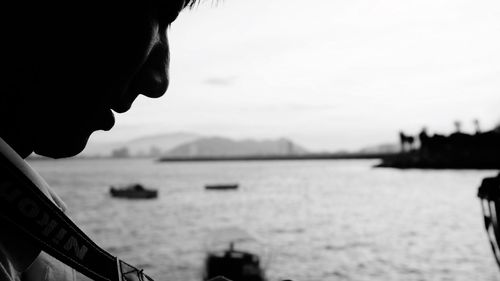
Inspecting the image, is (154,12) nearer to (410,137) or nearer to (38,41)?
(38,41)

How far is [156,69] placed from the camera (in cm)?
138

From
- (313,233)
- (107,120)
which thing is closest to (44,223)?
(107,120)

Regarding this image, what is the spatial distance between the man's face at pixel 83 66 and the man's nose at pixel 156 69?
0.03 metres

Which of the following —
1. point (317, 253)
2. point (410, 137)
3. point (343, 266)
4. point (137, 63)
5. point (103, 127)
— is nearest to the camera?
point (137, 63)

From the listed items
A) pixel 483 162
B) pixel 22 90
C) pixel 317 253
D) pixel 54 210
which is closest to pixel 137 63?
pixel 22 90

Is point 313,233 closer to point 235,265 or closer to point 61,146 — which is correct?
point 235,265

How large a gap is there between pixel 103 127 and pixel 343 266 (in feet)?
87.9

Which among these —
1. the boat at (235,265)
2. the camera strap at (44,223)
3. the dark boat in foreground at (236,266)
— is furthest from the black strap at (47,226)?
the dark boat in foreground at (236,266)

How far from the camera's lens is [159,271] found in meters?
24.5

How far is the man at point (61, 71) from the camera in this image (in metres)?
1.03

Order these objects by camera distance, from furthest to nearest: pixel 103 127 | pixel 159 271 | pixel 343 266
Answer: pixel 343 266, pixel 159 271, pixel 103 127

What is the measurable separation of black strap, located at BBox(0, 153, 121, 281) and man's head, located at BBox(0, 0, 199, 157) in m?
0.28

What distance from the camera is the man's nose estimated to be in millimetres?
1341

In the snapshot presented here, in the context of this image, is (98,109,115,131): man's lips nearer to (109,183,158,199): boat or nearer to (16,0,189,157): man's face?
(16,0,189,157): man's face
